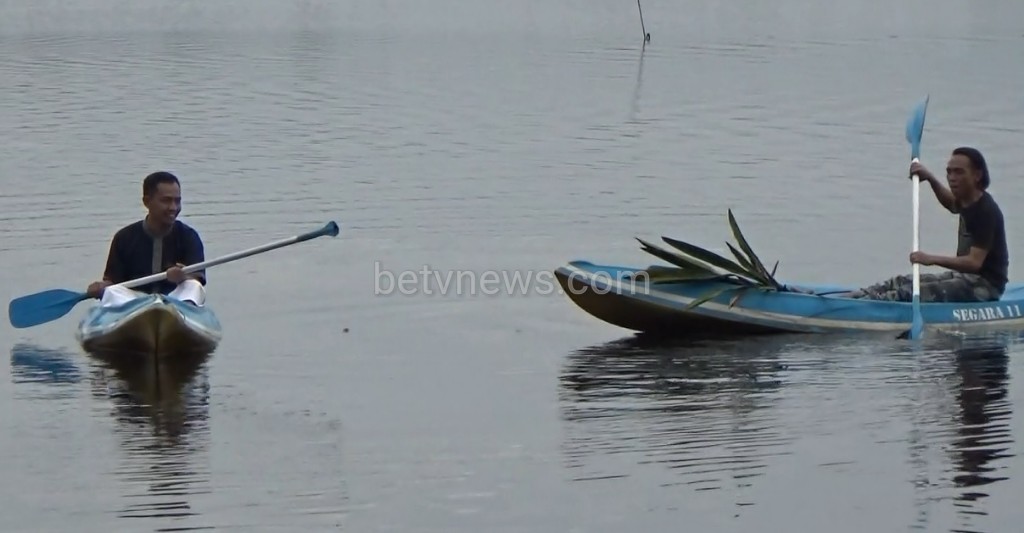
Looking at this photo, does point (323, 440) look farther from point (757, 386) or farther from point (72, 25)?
point (72, 25)

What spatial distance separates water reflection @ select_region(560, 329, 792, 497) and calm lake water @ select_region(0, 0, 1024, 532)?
0.14 feet

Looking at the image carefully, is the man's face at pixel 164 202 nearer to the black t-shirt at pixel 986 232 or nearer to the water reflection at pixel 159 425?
the water reflection at pixel 159 425

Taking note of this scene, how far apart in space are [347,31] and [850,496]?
138 feet

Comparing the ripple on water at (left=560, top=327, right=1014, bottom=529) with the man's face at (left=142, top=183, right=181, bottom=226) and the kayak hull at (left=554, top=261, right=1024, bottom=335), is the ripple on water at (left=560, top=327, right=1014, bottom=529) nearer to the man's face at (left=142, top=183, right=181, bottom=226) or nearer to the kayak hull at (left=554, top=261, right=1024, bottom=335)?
the kayak hull at (left=554, top=261, right=1024, bottom=335)

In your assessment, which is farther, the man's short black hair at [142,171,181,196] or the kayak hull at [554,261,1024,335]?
the kayak hull at [554,261,1024,335]

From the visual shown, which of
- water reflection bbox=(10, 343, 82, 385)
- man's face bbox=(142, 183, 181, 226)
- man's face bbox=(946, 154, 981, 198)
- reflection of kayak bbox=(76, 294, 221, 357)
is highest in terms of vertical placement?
man's face bbox=(946, 154, 981, 198)

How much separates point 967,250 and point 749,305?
1.76 metres

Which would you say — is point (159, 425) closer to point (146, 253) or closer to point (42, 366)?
point (42, 366)

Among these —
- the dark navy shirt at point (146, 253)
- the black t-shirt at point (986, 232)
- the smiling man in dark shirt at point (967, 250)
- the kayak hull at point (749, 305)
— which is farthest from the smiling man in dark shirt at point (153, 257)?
the black t-shirt at point (986, 232)

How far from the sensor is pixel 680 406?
11211 mm

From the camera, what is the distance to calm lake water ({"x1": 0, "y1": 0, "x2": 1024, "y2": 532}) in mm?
9266

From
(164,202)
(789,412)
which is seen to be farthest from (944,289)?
(164,202)

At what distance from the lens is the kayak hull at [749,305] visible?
43.5 ft

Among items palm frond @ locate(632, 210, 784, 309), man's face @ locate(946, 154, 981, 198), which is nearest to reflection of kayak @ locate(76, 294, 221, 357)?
palm frond @ locate(632, 210, 784, 309)
